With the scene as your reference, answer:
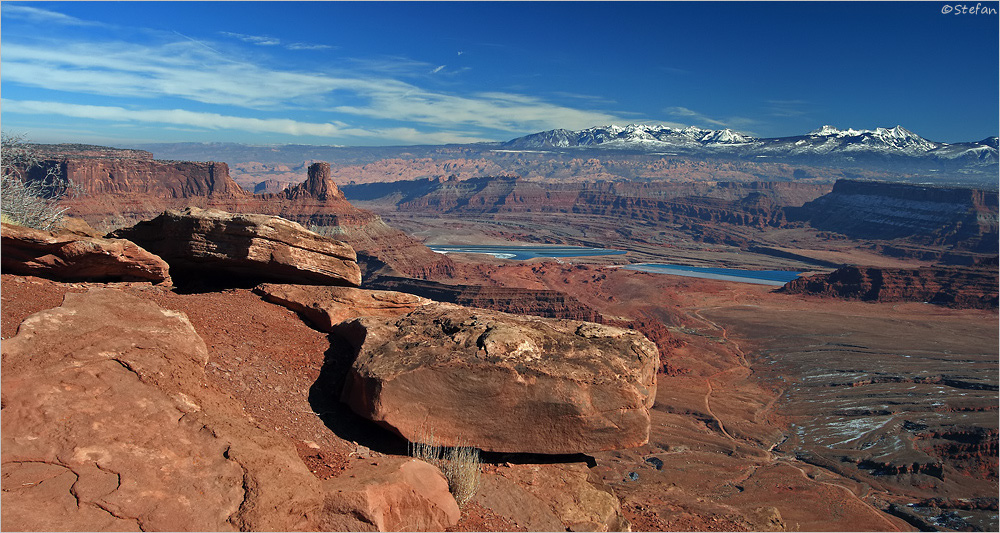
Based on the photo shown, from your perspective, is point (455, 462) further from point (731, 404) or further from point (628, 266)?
point (628, 266)

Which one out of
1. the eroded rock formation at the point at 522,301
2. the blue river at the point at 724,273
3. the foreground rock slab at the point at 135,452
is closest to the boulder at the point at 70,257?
the foreground rock slab at the point at 135,452

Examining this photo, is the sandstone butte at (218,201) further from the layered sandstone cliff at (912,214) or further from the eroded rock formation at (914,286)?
the layered sandstone cliff at (912,214)

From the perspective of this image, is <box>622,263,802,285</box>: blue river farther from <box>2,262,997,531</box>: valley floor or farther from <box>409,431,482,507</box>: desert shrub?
<box>409,431,482,507</box>: desert shrub

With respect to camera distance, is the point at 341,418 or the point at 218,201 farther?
the point at 218,201

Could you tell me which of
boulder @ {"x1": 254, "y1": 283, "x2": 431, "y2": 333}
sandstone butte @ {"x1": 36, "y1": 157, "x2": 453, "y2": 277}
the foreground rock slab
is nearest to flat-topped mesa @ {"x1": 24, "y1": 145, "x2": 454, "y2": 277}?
sandstone butte @ {"x1": 36, "y1": 157, "x2": 453, "y2": 277}

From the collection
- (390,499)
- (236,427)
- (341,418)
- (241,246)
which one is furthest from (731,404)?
(236,427)

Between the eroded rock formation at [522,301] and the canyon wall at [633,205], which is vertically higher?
the canyon wall at [633,205]

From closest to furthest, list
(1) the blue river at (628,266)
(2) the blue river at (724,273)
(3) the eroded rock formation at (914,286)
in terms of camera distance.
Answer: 1. (3) the eroded rock formation at (914,286)
2. (2) the blue river at (724,273)
3. (1) the blue river at (628,266)
